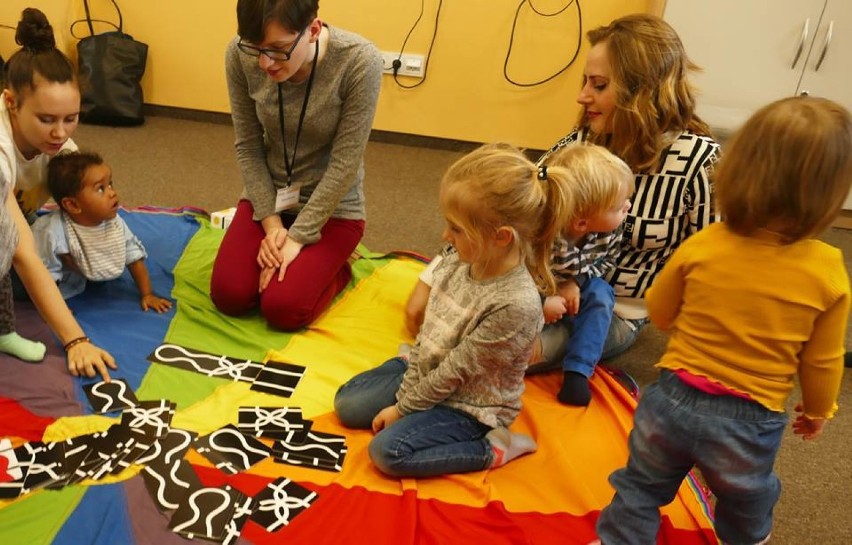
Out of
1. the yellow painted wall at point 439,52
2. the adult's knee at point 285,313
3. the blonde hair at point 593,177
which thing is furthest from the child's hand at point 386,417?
the yellow painted wall at point 439,52

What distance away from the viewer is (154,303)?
191cm

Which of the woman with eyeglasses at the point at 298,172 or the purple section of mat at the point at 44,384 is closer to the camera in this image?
the purple section of mat at the point at 44,384

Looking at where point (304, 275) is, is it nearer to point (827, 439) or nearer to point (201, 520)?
point (201, 520)

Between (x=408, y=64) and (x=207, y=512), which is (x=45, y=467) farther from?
(x=408, y=64)

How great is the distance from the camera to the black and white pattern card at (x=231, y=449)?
1.38 m

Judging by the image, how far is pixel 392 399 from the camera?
1523mm

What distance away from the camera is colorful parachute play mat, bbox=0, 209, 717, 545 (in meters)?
1.24

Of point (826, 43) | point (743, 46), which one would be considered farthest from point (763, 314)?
point (826, 43)

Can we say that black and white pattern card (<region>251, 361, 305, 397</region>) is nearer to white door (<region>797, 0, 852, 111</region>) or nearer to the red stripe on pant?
the red stripe on pant

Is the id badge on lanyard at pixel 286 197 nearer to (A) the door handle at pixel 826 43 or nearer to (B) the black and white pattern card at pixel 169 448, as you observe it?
(B) the black and white pattern card at pixel 169 448

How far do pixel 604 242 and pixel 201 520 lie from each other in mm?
1131

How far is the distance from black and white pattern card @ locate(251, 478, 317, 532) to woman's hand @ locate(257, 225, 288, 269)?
743 mm

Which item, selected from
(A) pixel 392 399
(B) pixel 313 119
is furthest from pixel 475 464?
(B) pixel 313 119

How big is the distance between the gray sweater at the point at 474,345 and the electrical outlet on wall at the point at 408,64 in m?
2.33
